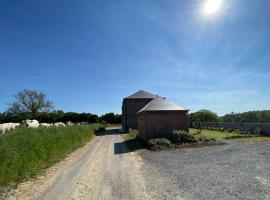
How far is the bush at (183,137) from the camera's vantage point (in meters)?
18.7

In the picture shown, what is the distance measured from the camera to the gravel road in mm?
6957

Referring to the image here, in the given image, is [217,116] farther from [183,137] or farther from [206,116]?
[183,137]

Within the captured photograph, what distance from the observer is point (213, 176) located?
28.3 ft

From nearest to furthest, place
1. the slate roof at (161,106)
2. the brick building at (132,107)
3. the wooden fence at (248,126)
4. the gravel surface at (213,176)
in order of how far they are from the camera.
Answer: the gravel surface at (213,176) < the slate roof at (161,106) < the wooden fence at (248,126) < the brick building at (132,107)

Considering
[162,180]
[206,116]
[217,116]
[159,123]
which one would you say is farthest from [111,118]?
[162,180]

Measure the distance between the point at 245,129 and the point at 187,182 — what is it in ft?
70.1

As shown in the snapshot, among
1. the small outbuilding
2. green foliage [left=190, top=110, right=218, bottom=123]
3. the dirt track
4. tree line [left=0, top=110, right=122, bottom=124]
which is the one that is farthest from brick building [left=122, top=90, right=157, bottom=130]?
tree line [left=0, top=110, right=122, bottom=124]

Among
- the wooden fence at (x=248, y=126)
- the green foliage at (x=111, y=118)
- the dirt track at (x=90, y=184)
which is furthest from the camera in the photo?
the green foliage at (x=111, y=118)

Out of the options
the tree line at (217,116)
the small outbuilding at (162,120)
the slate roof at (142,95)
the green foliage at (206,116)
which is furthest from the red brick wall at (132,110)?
the small outbuilding at (162,120)

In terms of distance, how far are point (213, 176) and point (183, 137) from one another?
35.0 ft

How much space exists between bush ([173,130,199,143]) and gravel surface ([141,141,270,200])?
5.82m

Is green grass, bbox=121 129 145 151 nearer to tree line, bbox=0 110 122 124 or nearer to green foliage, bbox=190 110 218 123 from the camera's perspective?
green foliage, bbox=190 110 218 123

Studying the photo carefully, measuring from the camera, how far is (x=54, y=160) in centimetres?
1412

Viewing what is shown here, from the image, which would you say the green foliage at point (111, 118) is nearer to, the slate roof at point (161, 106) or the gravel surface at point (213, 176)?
the slate roof at point (161, 106)
